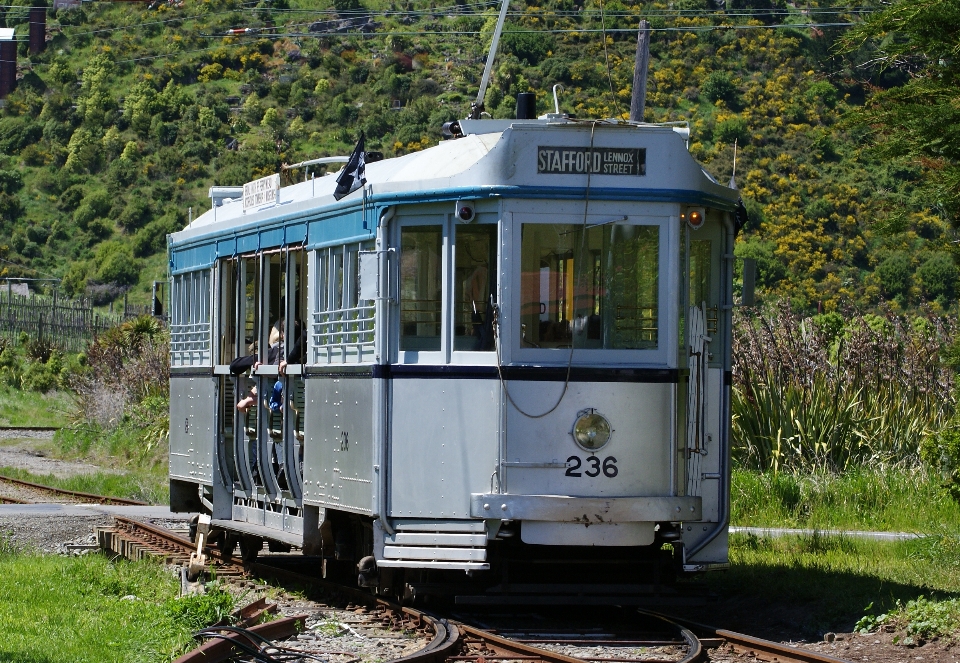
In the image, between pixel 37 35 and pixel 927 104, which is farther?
pixel 37 35

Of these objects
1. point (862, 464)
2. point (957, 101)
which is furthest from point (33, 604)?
point (862, 464)

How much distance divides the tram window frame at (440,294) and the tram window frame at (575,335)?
0.48m

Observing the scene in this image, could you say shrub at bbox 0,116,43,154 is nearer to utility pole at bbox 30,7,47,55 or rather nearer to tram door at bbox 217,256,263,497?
utility pole at bbox 30,7,47,55

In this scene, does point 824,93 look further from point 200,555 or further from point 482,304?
point 482,304

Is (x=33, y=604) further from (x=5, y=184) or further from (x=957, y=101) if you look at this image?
(x=5, y=184)

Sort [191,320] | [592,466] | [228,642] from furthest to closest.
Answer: [191,320] < [592,466] < [228,642]

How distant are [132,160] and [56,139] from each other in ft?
19.7

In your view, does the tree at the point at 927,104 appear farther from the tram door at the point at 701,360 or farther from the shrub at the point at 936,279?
the shrub at the point at 936,279

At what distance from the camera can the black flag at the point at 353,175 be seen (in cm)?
1170

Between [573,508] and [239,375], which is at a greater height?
[239,375]

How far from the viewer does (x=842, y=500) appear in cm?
1670

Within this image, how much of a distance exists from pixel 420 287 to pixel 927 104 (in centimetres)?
441

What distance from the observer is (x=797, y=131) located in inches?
1970

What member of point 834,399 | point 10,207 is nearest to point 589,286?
point 834,399
